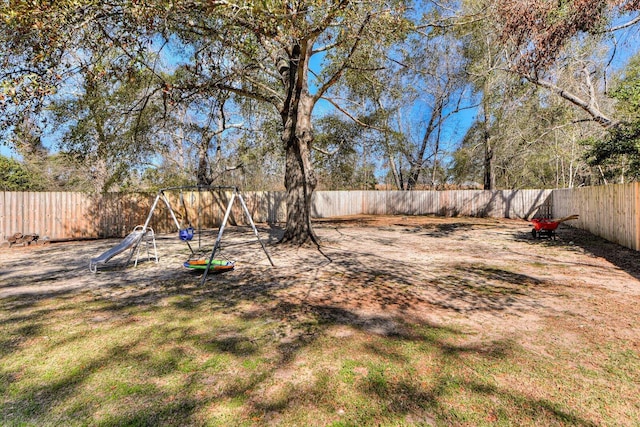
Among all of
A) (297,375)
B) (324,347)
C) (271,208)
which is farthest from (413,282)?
(271,208)

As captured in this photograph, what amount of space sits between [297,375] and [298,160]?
22.1 ft

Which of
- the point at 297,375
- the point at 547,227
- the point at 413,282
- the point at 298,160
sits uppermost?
the point at 298,160

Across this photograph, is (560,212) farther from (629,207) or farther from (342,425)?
(342,425)

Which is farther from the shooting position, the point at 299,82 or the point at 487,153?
the point at 487,153

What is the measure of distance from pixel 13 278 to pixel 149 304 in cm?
356

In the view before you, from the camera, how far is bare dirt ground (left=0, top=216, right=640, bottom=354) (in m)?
3.77

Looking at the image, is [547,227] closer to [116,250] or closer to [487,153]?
[116,250]

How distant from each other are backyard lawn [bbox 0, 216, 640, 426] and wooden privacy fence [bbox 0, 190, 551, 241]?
4.30 m

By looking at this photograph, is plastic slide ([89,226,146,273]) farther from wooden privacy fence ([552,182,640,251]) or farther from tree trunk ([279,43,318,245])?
wooden privacy fence ([552,182,640,251])

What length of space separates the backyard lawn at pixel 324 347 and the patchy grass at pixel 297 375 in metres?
0.01

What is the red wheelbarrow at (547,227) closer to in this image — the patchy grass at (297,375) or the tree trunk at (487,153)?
the patchy grass at (297,375)

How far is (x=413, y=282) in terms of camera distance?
5336mm

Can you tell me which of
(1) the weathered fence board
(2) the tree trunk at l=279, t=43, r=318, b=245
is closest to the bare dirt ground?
(2) the tree trunk at l=279, t=43, r=318, b=245

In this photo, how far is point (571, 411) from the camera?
213 centimetres
